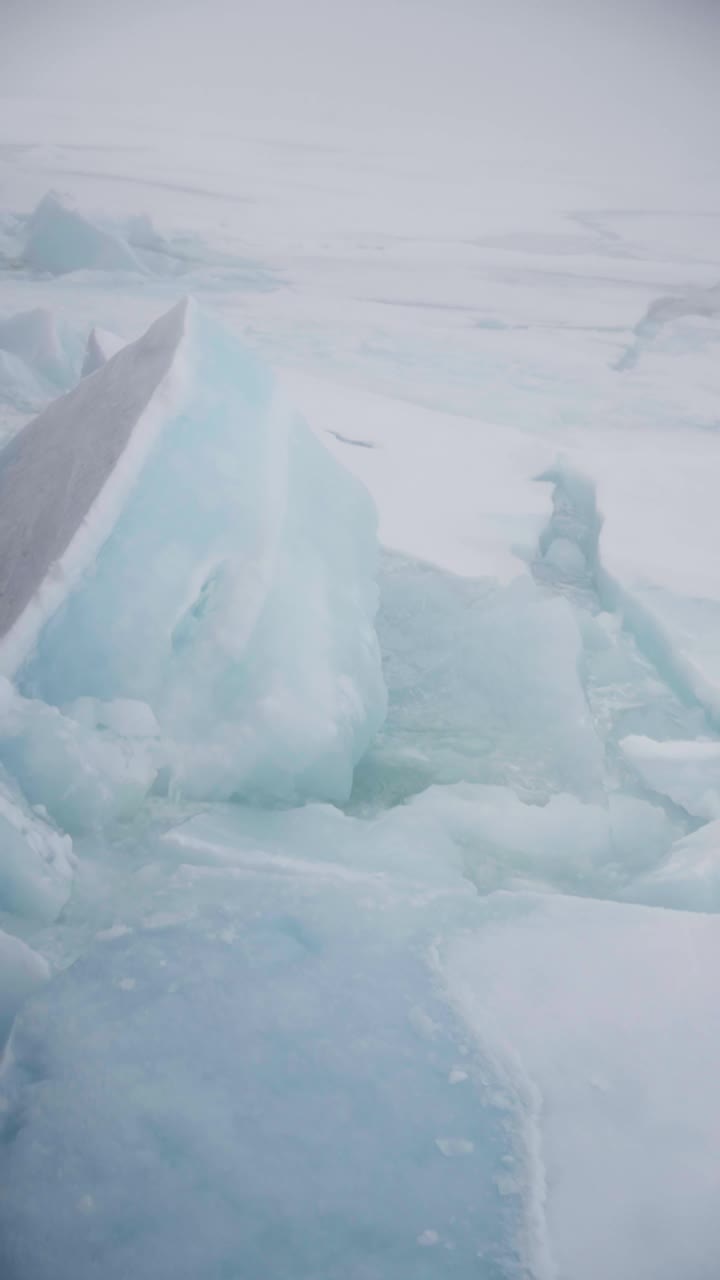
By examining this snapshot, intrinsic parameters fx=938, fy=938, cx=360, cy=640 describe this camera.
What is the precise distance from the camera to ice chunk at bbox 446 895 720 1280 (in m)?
1.09

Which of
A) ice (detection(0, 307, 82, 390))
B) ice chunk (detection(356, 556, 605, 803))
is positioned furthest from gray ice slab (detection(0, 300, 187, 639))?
ice (detection(0, 307, 82, 390))

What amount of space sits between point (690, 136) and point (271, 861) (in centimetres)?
2979

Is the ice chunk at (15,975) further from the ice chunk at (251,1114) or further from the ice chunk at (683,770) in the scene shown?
the ice chunk at (683,770)

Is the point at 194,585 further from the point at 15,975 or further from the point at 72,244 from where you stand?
the point at 72,244

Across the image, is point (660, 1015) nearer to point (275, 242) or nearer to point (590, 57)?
point (275, 242)

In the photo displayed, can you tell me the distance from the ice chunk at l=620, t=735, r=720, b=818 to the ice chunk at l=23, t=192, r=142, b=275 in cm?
619

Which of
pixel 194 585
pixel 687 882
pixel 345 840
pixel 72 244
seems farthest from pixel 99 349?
pixel 72 244

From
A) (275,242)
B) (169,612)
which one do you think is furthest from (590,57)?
(169,612)

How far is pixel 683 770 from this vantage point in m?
1.94

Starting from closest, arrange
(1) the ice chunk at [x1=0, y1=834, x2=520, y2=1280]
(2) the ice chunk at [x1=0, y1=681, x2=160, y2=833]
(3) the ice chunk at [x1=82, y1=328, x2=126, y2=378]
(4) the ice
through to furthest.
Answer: (1) the ice chunk at [x1=0, y1=834, x2=520, y2=1280] → (2) the ice chunk at [x1=0, y1=681, x2=160, y2=833] → (3) the ice chunk at [x1=82, y1=328, x2=126, y2=378] → (4) the ice

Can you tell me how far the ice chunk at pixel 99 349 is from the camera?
3.08 metres

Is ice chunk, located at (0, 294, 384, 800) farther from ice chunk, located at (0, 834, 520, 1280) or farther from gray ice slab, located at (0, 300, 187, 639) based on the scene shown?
ice chunk, located at (0, 834, 520, 1280)

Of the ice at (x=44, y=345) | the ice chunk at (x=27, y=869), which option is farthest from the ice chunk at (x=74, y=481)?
the ice at (x=44, y=345)

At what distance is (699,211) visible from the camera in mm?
13070
